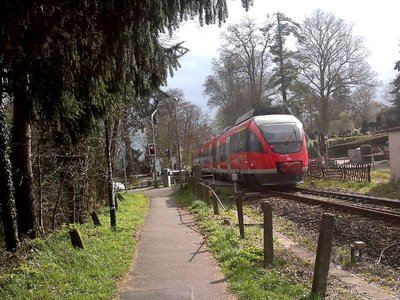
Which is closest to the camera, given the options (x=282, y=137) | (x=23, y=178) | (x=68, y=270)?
(x=68, y=270)

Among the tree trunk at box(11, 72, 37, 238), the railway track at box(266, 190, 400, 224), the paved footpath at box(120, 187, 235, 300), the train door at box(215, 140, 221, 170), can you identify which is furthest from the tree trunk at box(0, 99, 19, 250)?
the train door at box(215, 140, 221, 170)

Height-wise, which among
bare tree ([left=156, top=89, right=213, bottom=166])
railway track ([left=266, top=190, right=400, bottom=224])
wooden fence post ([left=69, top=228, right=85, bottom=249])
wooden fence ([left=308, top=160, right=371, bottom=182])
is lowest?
railway track ([left=266, top=190, right=400, bottom=224])

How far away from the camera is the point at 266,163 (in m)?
19.5

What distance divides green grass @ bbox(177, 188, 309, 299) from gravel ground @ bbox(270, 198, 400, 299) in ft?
3.46

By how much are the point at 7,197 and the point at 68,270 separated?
5.81 ft

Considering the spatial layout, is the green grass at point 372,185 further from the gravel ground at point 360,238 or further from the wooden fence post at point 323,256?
the wooden fence post at point 323,256

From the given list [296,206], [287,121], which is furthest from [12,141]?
[287,121]

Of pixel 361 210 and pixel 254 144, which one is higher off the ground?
pixel 254 144

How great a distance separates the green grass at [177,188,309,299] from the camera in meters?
5.92

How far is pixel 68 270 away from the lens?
728 centimetres

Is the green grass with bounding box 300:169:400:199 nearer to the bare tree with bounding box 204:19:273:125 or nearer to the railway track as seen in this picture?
the railway track

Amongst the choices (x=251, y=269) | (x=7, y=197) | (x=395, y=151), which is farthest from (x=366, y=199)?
(x=7, y=197)

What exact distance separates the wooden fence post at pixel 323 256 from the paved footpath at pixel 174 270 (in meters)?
1.13

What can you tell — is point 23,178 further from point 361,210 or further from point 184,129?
point 184,129
